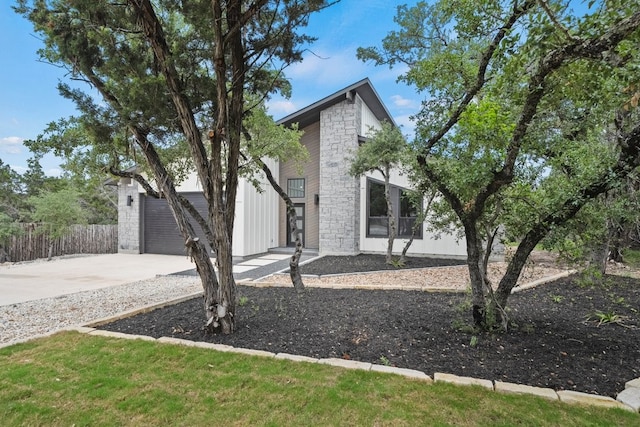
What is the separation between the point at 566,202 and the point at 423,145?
1.44m

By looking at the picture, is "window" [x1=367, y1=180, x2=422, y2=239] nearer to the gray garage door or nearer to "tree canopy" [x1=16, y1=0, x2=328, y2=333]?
the gray garage door

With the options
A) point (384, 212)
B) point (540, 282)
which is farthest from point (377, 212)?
point (540, 282)

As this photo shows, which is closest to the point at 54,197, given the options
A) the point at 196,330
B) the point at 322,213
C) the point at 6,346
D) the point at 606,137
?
the point at 322,213

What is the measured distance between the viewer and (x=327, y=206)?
38.6ft

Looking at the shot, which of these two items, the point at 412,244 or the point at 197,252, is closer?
the point at 197,252

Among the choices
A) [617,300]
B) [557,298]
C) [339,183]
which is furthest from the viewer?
[339,183]

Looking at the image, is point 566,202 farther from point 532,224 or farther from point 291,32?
point 291,32

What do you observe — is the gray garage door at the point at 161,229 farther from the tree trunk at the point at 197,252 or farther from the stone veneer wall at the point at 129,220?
the tree trunk at the point at 197,252

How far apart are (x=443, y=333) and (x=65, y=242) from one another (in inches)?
601

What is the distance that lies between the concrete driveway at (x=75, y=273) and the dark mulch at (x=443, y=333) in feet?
12.8

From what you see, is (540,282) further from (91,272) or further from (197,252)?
(91,272)

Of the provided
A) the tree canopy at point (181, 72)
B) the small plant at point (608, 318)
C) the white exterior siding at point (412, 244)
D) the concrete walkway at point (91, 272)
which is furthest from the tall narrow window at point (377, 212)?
the tree canopy at point (181, 72)

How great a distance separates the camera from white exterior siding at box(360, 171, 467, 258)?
10891mm

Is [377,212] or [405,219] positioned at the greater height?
[377,212]
